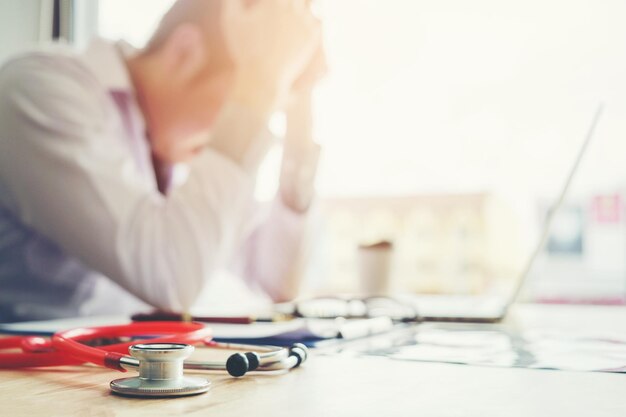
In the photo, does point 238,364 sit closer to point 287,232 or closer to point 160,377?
point 160,377

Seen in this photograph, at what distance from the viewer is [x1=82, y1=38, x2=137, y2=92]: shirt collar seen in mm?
1189

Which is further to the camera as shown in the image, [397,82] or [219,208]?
[397,82]

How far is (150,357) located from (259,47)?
1.15 m

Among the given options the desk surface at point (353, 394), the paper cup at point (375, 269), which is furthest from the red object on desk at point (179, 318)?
the paper cup at point (375, 269)

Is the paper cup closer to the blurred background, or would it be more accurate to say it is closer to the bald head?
the blurred background

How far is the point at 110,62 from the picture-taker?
4.04 feet

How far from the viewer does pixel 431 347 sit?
1.71 ft

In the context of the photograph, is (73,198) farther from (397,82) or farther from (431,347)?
(397,82)

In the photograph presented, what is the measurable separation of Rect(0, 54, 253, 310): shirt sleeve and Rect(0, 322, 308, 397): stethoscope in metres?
0.59

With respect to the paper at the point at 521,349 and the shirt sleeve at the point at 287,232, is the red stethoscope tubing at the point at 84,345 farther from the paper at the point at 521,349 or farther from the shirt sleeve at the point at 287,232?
the shirt sleeve at the point at 287,232

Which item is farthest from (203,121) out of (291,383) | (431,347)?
(291,383)

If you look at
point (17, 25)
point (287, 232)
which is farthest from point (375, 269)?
point (17, 25)

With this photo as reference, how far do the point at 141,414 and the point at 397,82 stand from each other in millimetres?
1813

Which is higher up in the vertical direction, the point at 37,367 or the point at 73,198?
the point at 73,198
